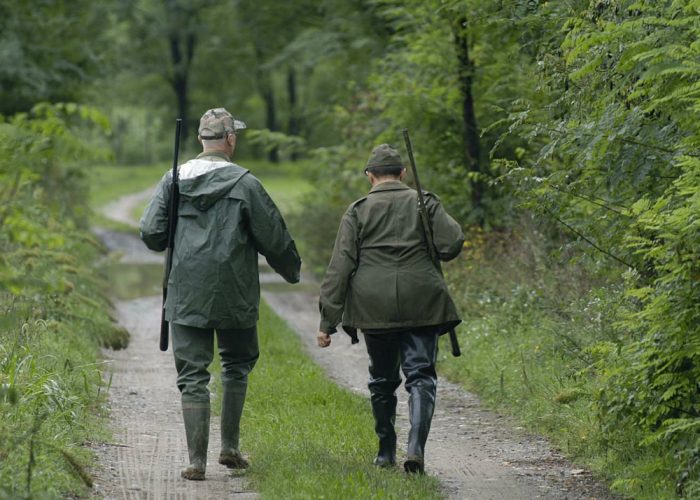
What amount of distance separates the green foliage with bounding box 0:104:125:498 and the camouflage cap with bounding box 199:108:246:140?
923 millimetres

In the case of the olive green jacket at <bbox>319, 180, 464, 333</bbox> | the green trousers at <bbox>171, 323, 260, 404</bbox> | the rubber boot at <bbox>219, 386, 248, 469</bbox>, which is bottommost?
the rubber boot at <bbox>219, 386, 248, 469</bbox>

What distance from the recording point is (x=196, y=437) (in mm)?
6883

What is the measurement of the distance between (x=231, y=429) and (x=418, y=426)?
46.5 inches

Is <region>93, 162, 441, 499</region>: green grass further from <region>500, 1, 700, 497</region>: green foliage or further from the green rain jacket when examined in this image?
<region>500, 1, 700, 497</region>: green foliage

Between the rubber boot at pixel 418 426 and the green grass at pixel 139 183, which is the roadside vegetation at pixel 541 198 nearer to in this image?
the rubber boot at pixel 418 426

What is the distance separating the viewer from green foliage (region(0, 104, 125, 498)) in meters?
4.84

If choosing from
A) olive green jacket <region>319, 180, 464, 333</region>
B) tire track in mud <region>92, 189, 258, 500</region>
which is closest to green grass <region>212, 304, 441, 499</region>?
tire track in mud <region>92, 189, 258, 500</region>

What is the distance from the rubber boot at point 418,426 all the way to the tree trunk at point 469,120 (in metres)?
7.39

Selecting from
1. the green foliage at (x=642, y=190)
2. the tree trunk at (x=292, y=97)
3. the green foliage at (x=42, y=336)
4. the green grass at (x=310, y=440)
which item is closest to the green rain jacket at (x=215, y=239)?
the green foliage at (x=42, y=336)

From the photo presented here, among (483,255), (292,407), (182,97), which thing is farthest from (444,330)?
(182,97)

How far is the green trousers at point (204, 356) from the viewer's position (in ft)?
22.9

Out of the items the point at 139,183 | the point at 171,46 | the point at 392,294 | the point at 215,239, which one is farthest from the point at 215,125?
the point at 171,46

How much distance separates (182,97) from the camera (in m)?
57.8

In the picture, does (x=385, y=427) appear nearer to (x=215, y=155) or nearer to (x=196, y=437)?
(x=196, y=437)
